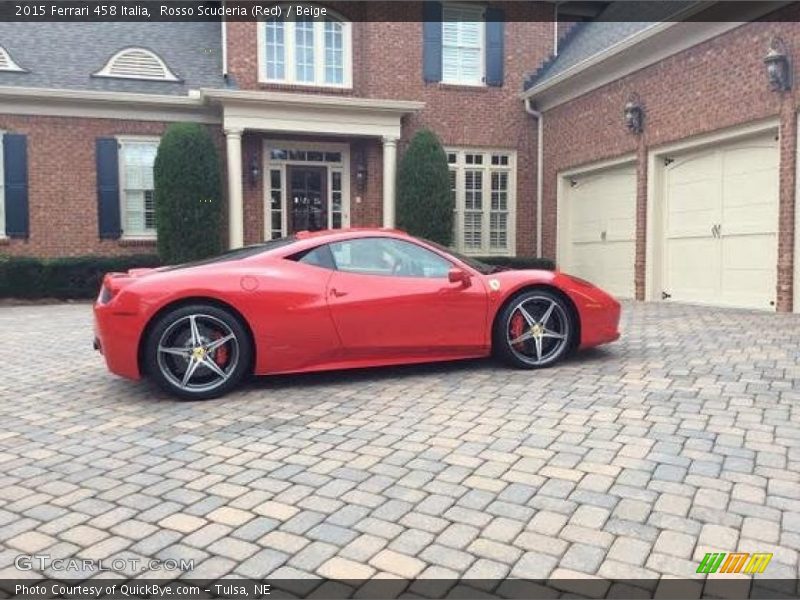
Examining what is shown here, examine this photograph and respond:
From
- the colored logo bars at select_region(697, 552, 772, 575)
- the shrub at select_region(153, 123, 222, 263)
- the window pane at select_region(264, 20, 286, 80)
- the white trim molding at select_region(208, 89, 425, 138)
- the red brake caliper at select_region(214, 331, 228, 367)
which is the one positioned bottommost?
the colored logo bars at select_region(697, 552, 772, 575)

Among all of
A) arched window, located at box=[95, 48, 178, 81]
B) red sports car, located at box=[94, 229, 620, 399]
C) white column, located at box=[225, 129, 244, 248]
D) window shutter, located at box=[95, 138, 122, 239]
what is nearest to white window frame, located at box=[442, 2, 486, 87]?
white column, located at box=[225, 129, 244, 248]

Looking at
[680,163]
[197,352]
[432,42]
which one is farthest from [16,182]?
[680,163]

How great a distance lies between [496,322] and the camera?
17.4 ft

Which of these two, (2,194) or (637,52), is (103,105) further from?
(637,52)

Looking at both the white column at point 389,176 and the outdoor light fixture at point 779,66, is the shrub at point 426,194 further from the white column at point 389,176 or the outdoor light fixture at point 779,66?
the outdoor light fixture at point 779,66

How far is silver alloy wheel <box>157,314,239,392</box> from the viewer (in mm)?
4578

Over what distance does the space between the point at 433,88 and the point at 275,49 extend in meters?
3.64

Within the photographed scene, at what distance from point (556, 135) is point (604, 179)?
79.6 inches

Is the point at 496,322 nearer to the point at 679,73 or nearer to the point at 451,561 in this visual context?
the point at 451,561

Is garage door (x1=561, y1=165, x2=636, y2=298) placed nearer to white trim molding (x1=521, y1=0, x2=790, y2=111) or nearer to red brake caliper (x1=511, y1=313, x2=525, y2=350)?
white trim molding (x1=521, y1=0, x2=790, y2=111)

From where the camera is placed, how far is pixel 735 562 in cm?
225

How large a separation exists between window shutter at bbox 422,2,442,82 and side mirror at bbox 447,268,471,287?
11277mm

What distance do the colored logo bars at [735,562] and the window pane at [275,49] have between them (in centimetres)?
1438

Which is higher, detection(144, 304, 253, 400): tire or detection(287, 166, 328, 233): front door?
detection(287, 166, 328, 233): front door
